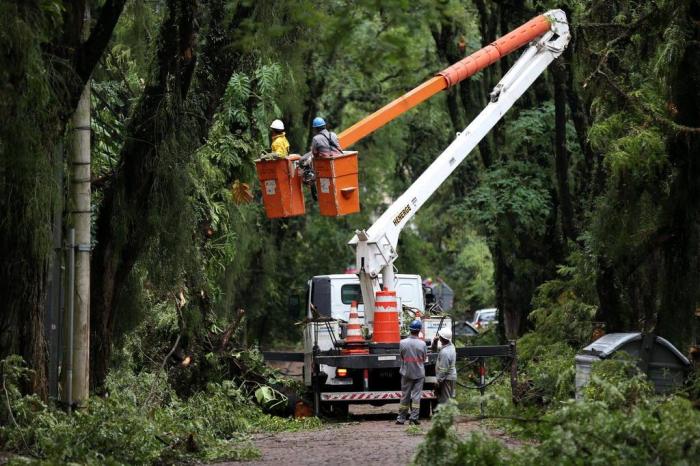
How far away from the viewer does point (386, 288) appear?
20312mm

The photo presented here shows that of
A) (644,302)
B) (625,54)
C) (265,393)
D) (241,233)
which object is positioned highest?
(625,54)

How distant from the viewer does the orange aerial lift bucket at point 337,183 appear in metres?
17.4

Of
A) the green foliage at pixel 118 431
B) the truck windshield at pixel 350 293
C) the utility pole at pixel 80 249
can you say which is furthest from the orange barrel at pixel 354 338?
the utility pole at pixel 80 249

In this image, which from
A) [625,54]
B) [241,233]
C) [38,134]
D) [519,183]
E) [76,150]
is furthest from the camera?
[519,183]

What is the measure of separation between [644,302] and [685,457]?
936cm

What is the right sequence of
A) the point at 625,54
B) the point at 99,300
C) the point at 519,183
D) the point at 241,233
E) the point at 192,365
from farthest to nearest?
1. the point at 519,183
2. the point at 241,233
3. the point at 192,365
4. the point at 625,54
5. the point at 99,300

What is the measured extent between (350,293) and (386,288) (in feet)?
9.61

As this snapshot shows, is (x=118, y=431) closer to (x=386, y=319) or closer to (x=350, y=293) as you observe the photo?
(x=386, y=319)

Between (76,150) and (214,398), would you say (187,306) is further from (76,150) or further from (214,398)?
(76,150)

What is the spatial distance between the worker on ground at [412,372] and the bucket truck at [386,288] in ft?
3.57

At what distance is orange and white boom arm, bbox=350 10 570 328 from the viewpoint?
2009 centimetres

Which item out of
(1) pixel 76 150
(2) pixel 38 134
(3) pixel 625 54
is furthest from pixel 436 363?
(2) pixel 38 134

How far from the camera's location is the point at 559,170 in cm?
2595

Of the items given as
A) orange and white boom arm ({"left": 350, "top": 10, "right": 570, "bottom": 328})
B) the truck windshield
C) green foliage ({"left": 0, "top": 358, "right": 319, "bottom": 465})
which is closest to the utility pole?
green foliage ({"left": 0, "top": 358, "right": 319, "bottom": 465})
